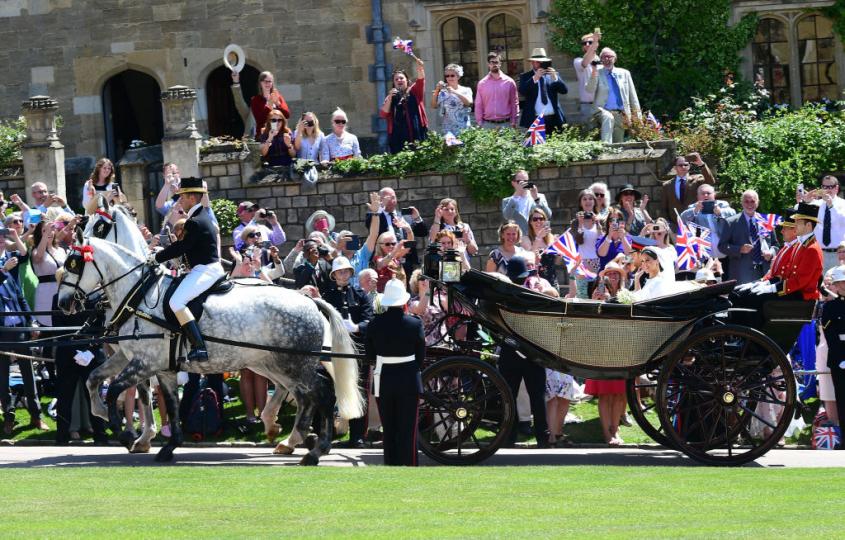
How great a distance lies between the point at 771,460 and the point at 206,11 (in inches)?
Answer: 671

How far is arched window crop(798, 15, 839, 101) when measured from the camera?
29.0 m

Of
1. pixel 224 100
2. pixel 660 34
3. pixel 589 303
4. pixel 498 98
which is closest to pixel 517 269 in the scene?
pixel 589 303

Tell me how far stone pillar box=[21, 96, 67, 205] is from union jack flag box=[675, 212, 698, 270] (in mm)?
10513

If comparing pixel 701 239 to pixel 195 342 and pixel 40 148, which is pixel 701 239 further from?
pixel 40 148

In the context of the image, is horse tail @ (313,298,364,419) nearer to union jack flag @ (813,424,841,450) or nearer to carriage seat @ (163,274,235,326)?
carriage seat @ (163,274,235,326)

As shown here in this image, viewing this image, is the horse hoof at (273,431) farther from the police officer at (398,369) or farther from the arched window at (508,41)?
the arched window at (508,41)

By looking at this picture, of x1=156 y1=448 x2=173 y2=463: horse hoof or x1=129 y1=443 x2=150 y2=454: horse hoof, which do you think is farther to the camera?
x1=129 y1=443 x2=150 y2=454: horse hoof

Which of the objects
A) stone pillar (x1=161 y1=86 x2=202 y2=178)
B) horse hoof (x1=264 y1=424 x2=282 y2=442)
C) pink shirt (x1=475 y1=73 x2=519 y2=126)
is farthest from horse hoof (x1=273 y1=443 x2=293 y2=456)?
pink shirt (x1=475 y1=73 x2=519 y2=126)

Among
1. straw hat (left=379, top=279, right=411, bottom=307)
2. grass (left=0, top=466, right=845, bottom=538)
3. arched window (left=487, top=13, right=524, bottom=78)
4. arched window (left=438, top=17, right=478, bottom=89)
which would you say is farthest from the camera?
arched window (left=438, top=17, right=478, bottom=89)

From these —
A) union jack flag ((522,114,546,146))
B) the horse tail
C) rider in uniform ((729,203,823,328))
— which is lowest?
the horse tail

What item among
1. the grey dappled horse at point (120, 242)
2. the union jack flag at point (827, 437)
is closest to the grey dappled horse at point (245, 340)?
the grey dappled horse at point (120, 242)

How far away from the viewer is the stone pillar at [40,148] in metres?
25.2

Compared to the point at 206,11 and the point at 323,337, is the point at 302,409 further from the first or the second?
the point at 206,11

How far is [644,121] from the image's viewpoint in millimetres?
24922
